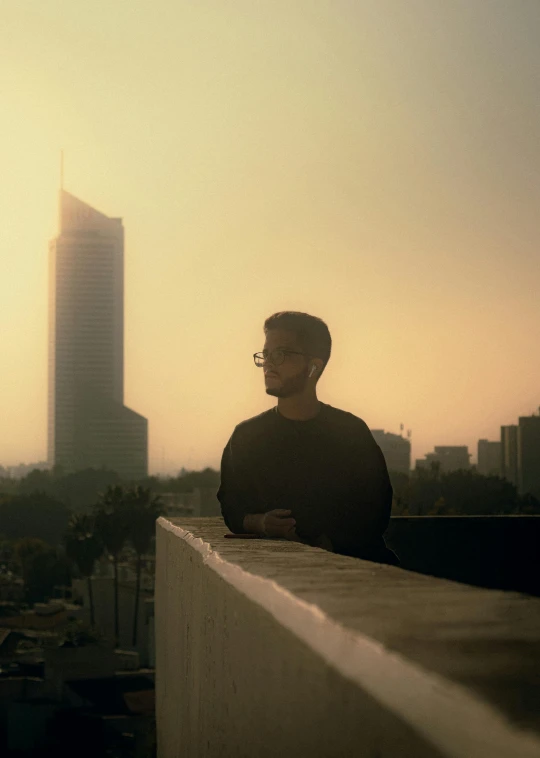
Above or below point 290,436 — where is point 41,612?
below

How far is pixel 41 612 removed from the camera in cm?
6819

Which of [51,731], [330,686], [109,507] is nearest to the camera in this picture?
[330,686]

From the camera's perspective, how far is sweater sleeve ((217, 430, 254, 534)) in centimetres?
342

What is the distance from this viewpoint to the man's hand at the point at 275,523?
322 cm

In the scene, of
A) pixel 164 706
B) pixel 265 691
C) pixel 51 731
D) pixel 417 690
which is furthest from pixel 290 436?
pixel 51 731

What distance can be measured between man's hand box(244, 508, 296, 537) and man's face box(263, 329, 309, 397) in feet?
1.38

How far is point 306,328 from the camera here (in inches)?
139

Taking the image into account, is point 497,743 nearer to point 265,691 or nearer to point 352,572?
point 265,691

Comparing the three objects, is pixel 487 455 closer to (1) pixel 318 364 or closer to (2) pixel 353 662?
(1) pixel 318 364

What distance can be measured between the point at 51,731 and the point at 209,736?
43.0 metres

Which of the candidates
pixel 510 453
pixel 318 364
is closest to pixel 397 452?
pixel 510 453

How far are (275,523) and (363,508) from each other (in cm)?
30

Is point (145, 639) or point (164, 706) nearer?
point (164, 706)

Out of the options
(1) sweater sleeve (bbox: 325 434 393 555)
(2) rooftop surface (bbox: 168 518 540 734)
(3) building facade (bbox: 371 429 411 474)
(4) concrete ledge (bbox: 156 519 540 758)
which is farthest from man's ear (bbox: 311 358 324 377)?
(3) building facade (bbox: 371 429 411 474)
